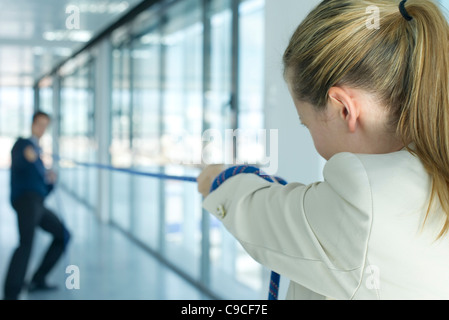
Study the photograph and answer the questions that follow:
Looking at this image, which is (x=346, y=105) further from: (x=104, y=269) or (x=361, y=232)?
(x=104, y=269)

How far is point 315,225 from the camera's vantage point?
2.06ft

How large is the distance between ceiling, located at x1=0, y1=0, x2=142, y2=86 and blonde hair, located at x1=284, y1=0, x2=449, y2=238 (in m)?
2.22

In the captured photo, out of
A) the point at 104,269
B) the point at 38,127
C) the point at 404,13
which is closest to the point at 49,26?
the point at 38,127

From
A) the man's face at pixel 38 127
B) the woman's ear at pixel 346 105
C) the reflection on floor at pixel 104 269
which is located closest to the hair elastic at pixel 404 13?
the woman's ear at pixel 346 105

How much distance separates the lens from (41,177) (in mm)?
3676

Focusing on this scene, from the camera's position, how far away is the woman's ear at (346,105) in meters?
0.68

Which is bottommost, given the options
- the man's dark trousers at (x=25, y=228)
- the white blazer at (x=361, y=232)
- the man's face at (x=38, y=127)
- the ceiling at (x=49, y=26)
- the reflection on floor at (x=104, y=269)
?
the reflection on floor at (x=104, y=269)

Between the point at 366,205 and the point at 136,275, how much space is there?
3.97 meters

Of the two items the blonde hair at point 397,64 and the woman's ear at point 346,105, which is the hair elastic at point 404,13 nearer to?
the blonde hair at point 397,64

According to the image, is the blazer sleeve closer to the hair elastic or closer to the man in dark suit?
the hair elastic

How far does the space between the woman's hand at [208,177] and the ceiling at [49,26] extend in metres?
2.06

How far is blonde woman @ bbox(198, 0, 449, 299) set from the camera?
61 centimetres

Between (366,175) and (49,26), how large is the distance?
6.53 metres
